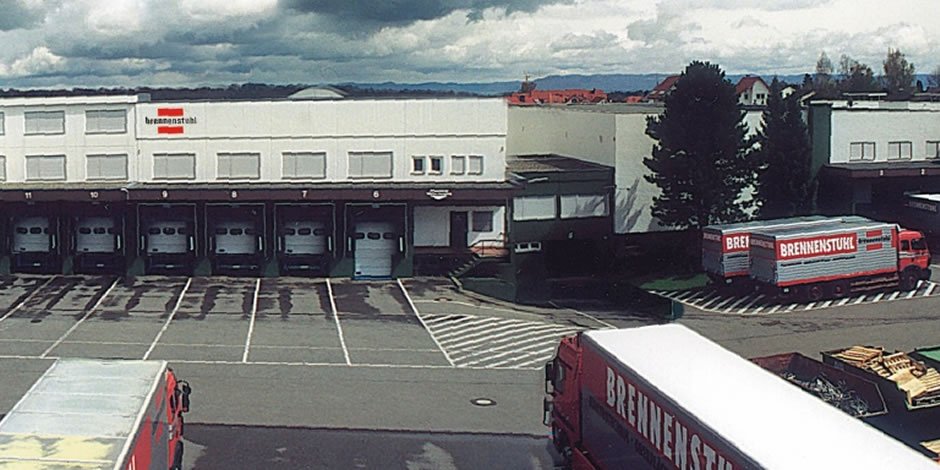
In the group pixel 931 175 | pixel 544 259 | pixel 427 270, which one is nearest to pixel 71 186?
pixel 427 270

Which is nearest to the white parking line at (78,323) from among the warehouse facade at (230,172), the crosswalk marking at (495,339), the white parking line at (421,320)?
the warehouse facade at (230,172)

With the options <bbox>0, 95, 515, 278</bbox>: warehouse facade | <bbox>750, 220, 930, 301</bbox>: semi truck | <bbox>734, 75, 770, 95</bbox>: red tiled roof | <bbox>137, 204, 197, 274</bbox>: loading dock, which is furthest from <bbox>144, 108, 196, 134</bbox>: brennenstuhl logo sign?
<bbox>734, 75, 770, 95</bbox>: red tiled roof

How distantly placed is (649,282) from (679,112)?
8.24 meters

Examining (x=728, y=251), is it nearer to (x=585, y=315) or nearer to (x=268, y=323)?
(x=585, y=315)

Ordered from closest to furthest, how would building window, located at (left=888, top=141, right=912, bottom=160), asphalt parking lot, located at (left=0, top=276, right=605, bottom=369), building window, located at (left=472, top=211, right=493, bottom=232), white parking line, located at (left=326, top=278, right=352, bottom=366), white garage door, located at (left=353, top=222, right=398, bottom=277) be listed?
asphalt parking lot, located at (left=0, top=276, right=605, bottom=369), white parking line, located at (left=326, top=278, right=352, bottom=366), white garage door, located at (left=353, top=222, right=398, bottom=277), building window, located at (left=472, top=211, right=493, bottom=232), building window, located at (left=888, top=141, right=912, bottom=160)

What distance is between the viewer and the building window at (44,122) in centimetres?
4762

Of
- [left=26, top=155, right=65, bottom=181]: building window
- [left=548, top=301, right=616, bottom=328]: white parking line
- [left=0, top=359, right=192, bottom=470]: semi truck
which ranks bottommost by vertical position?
[left=548, top=301, right=616, bottom=328]: white parking line

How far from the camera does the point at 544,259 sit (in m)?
50.4

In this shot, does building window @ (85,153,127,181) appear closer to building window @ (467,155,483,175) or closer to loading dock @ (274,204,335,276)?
loading dock @ (274,204,335,276)

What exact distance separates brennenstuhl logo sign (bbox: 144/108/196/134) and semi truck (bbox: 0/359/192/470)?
2864 centimetres

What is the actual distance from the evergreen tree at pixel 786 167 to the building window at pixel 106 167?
104 feet

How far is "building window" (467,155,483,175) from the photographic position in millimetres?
48000

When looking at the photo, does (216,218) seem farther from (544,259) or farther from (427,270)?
(544,259)

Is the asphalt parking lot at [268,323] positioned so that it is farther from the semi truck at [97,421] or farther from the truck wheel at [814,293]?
the semi truck at [97,421]
